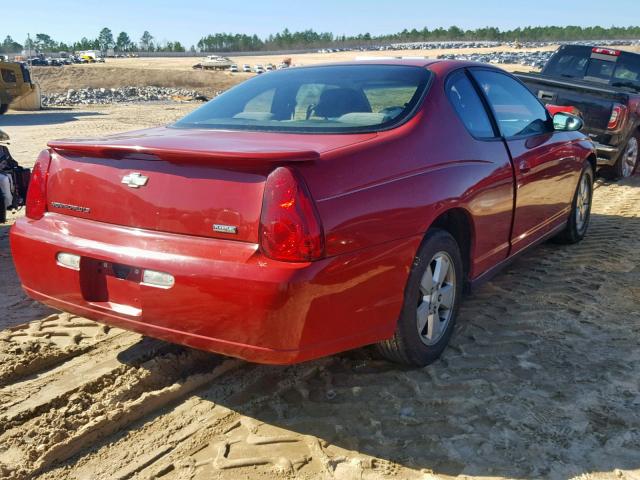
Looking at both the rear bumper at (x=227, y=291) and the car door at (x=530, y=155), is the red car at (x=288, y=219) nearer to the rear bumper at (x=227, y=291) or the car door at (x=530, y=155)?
the rear bumper at (x=227, y=291)

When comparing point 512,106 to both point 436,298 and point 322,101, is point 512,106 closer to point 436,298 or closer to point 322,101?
point 322,101

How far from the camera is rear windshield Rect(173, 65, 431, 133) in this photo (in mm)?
3395

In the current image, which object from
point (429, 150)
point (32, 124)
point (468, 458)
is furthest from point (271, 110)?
point (32, 124)

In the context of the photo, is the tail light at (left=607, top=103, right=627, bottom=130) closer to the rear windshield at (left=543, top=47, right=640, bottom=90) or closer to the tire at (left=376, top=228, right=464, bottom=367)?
the rear windshield at (left=543, top=47, right=640, bottom=90)

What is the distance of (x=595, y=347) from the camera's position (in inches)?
146

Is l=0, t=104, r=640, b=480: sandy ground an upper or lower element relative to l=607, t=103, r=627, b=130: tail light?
lower

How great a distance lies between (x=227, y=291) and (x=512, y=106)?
9.57 feet

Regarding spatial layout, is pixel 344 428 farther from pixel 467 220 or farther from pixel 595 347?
pixel 595 347

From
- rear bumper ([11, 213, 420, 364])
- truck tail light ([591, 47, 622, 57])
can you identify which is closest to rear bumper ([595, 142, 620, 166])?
truck tail light ([591, 47, 622, 57])

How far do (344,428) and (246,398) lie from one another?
55cm

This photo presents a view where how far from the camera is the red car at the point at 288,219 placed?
2.59 metres

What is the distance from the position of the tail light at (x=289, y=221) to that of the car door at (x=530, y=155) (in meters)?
2.06

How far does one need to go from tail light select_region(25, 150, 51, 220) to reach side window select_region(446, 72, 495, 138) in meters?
2.27

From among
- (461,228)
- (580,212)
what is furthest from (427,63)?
(580,212)
